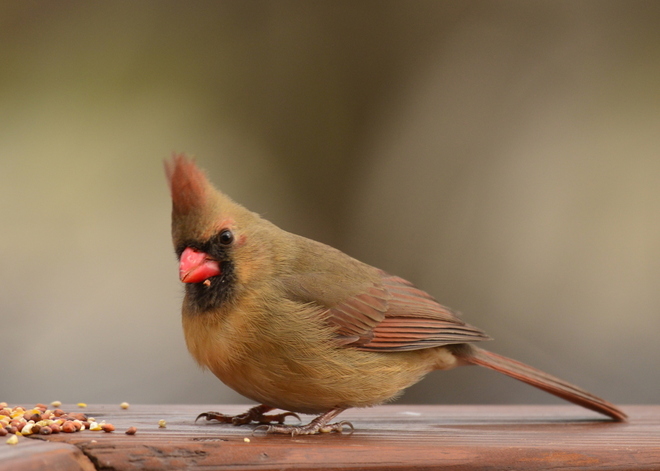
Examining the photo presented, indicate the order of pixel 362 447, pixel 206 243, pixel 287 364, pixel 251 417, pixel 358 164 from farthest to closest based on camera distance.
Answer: pixel 358 164 < pixel 251 417 < pixel 206 243 < pixel 287 364 < pixel 362 447

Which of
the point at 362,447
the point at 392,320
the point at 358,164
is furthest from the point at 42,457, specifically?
the point at 358,164

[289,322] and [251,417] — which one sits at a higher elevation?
[289,322]

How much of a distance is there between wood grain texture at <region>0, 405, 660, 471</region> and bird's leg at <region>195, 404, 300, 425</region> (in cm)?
8

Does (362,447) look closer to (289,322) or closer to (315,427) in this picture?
(315,427)

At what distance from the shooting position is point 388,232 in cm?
465

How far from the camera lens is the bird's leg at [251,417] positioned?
8.69 feet

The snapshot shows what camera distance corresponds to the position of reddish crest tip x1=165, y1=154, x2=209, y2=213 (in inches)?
98.1

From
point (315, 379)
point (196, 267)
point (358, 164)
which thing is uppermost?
point (358, 164)

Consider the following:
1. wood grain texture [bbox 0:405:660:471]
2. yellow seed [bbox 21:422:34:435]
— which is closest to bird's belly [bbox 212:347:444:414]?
wood grain texture [bbox 0:405:660:471]

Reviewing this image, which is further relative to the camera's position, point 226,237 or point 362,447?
point 226,237

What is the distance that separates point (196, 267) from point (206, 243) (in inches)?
3.3

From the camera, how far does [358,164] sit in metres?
4.70

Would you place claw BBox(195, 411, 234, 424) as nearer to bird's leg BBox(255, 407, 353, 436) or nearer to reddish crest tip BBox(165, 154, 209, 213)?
bird's leg BBox(255, 407, 353, 436)

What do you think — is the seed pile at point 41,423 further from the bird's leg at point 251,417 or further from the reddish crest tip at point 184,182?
the reddish crest tip at point 184,182
